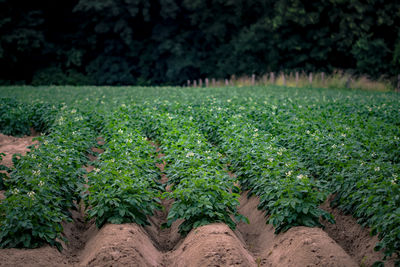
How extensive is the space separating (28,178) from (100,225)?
1.29 metres

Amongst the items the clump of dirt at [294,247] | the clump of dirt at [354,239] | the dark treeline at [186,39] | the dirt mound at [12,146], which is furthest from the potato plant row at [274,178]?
the dark treeline at [186,39]

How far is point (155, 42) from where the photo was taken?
46.1m

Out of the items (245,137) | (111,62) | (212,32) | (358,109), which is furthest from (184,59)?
(245,137)

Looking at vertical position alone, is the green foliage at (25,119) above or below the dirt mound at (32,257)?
above

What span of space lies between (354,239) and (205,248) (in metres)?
2.28

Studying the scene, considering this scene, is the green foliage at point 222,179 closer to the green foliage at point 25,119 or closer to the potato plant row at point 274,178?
the potato plant row at point 274,178

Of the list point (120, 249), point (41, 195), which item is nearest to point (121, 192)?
point (120, 249)

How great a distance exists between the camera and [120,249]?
467 cm

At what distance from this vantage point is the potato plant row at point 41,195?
466 cm

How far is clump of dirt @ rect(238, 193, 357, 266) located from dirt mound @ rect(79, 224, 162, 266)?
1.50m

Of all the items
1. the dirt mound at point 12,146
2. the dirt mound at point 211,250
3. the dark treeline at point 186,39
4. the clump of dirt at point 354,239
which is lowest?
the clump of dirt at point 354,239

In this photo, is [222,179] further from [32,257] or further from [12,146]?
[12,146]

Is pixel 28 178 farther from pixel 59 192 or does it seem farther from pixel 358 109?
pixel 358 109

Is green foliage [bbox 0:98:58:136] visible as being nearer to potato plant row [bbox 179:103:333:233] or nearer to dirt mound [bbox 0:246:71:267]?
potato plant row [bbox 179:103:333:233]
